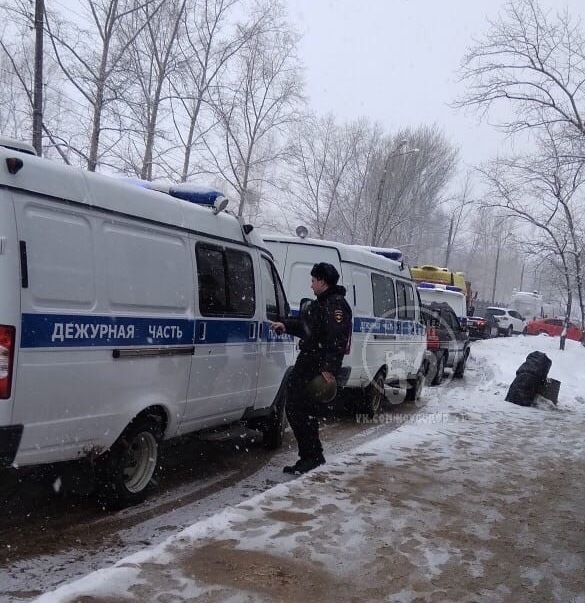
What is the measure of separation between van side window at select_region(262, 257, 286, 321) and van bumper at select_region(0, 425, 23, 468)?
3.18 metres

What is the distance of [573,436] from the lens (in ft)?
30.9

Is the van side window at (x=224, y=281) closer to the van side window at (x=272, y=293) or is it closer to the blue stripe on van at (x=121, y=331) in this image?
the blue stripe on van at (x=121, y=331)

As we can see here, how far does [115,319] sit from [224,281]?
1.54 metres

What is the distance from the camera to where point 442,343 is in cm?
1519

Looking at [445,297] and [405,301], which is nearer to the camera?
[405,301]

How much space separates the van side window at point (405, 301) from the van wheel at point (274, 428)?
393cm

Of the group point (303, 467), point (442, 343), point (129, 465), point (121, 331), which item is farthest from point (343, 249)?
point (442, 343)

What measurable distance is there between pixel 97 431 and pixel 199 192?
236 centimetres

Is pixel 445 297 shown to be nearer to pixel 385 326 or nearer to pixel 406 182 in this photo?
pixel 385 326

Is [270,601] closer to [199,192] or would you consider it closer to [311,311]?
[311,311]

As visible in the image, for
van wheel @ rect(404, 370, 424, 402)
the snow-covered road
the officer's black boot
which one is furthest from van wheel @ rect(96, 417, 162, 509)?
van wheel @ rect(404, 370, 424, 402)

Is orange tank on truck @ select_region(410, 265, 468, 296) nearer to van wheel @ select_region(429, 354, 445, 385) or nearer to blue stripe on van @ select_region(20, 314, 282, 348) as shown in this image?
van wheel @ select_region(429, 354, 445, 385)

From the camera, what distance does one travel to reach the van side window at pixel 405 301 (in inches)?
420

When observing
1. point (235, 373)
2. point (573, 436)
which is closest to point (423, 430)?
point (573, 436)
